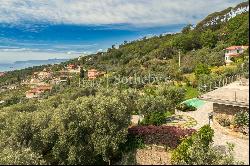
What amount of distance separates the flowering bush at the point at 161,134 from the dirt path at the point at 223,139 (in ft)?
5.65

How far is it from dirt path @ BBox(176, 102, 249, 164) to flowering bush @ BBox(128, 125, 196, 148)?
172 cm

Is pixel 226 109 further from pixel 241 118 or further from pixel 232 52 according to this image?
pixel 232 52

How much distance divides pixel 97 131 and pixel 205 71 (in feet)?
116

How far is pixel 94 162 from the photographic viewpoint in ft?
65.3

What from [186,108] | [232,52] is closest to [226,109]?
[186,108]

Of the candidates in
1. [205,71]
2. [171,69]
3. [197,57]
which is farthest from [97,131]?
[197,57]

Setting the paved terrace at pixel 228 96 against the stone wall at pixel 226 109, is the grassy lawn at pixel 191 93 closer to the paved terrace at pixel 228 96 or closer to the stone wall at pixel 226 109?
the paved terrace at pixel 228 96

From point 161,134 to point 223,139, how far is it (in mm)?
3656

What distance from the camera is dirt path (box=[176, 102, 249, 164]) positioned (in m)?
15.1

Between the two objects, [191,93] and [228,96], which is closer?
[228,96]

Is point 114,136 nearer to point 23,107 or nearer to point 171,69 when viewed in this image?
point 23,107

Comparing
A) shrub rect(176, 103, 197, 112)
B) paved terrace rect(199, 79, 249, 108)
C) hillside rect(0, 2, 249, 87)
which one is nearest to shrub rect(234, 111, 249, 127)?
paved terrace rect(199, 79, 249, 108)

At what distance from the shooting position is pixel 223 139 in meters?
20.3

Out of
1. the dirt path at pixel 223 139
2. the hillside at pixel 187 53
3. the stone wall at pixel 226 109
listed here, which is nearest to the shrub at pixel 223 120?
the stone wall at pixel 226 109
